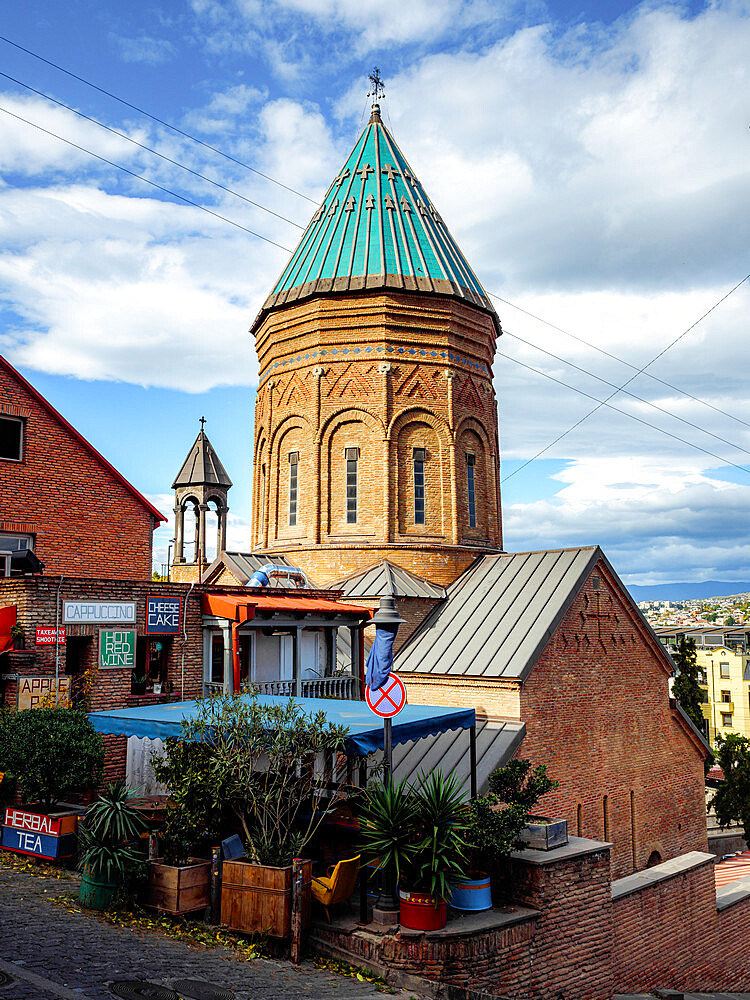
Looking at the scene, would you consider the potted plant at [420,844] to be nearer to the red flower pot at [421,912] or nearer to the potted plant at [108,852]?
the red flower pot at [421,912]

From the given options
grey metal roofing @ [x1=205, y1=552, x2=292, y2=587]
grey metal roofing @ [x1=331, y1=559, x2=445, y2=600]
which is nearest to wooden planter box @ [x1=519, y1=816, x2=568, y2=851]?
grey metal roofing @ [x1=331, y1=559, x2=445, y2=600]

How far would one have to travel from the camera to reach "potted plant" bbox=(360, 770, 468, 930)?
33.4ft

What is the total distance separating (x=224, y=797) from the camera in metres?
10.8

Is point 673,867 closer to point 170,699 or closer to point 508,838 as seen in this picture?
point 508,838

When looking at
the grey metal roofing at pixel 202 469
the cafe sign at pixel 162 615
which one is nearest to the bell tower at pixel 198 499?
the grey metal roofing at pixel 202 469

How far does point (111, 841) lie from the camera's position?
10.2m

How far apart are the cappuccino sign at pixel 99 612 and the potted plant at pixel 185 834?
361cm

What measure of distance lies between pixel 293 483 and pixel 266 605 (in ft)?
33.7

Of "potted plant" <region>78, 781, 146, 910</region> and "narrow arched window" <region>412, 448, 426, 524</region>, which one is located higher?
"narrow arched window" <region>412, 448, 426, 524</region>

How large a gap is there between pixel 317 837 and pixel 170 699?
411cm

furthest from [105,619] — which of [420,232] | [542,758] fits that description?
[420,232]

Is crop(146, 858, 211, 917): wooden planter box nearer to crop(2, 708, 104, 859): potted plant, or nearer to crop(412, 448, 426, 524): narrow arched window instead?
crop(2, 708, 104, 859): potted plant

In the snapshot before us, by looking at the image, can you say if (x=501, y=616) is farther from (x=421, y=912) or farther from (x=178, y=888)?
(x=178, y=888)

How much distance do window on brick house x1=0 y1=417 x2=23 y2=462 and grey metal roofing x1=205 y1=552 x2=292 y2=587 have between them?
6728 mm
